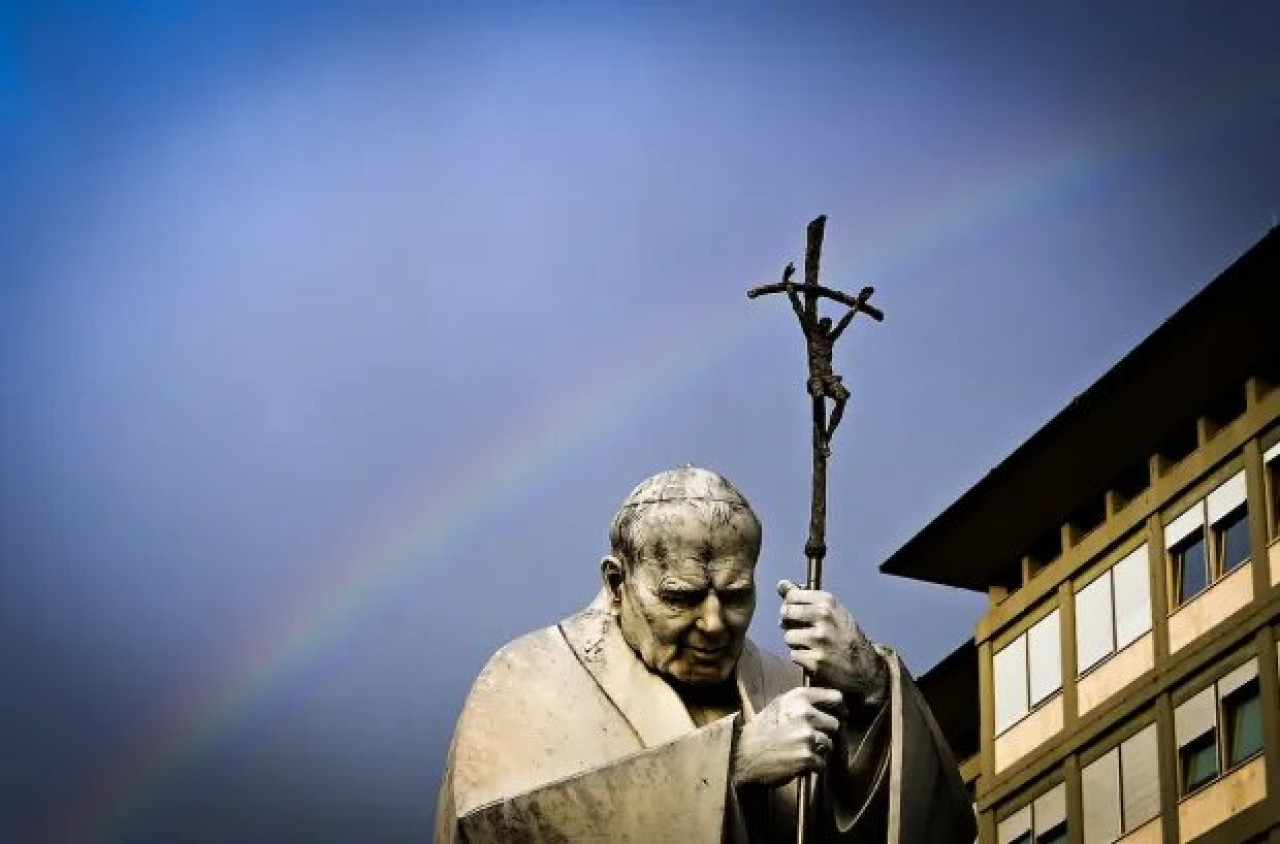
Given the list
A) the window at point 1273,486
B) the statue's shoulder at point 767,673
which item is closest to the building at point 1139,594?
the window at point 1273,486

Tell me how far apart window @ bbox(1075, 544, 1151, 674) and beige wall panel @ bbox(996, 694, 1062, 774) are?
111 centimetres

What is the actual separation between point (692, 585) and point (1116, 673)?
56.6 metres

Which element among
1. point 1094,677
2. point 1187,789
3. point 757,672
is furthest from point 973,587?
point 757,672

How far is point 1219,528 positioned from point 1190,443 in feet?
8.59

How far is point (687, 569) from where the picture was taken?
44.5 feet

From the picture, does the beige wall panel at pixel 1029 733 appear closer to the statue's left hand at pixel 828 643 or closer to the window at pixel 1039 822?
the window at pixel 1039 822

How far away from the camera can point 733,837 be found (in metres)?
13.1

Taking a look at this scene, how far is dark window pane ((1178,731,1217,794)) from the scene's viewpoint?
64.1 metres

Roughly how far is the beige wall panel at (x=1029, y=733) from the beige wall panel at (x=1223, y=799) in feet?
22.9

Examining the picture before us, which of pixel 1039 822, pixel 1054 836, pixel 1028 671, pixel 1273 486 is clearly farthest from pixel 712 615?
pixel 1028 671

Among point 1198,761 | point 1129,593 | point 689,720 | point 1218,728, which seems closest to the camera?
point 689,720

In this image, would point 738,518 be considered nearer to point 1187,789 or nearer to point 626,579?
point 626,579

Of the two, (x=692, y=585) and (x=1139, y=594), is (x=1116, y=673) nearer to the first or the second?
(x=1139, y=594)

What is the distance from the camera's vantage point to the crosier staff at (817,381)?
13391 mm
